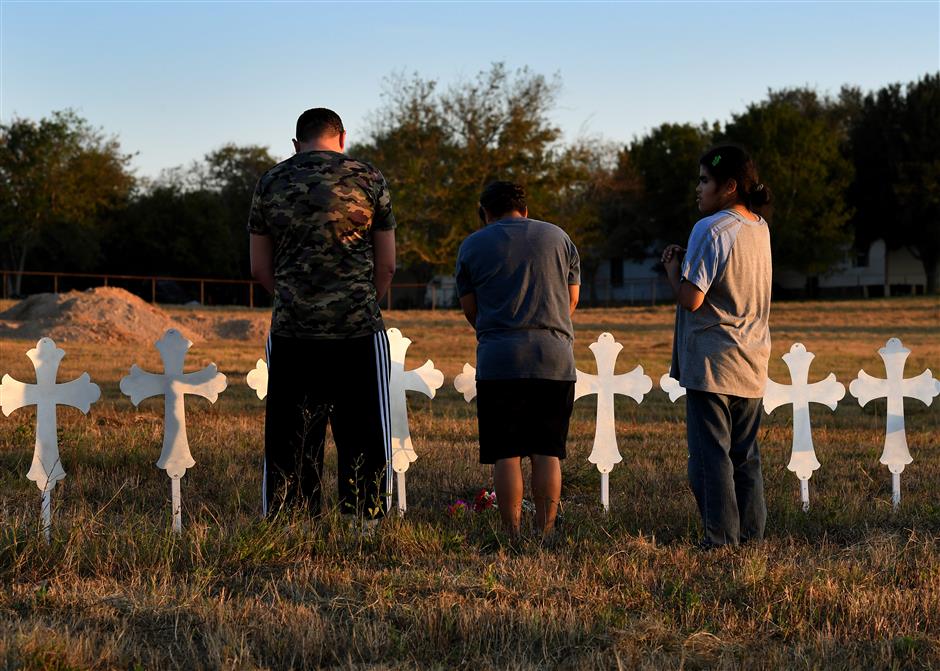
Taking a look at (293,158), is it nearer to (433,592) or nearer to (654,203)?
(433,592)

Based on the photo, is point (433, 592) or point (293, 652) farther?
point (433, 592)

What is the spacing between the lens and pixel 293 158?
521cm

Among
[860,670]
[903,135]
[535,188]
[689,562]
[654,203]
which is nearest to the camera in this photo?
[860,670]

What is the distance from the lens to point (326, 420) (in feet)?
17.8

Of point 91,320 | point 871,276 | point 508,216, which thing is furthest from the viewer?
point 871,276

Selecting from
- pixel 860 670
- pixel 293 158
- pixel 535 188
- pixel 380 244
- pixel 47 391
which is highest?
pixel 535 188

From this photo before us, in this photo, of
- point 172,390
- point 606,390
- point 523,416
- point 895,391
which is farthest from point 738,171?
point 172,390

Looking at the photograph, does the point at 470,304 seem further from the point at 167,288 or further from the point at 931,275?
the point at 931,275

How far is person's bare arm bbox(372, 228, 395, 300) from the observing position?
5.36 m

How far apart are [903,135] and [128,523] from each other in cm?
5435

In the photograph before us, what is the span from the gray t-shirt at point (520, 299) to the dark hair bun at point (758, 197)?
36.5 inches

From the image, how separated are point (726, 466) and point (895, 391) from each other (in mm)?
2077

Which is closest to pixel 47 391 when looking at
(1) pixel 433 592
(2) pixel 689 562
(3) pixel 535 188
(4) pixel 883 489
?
(1) pixel 433 592

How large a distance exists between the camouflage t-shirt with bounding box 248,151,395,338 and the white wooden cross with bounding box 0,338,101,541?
1.32 m
